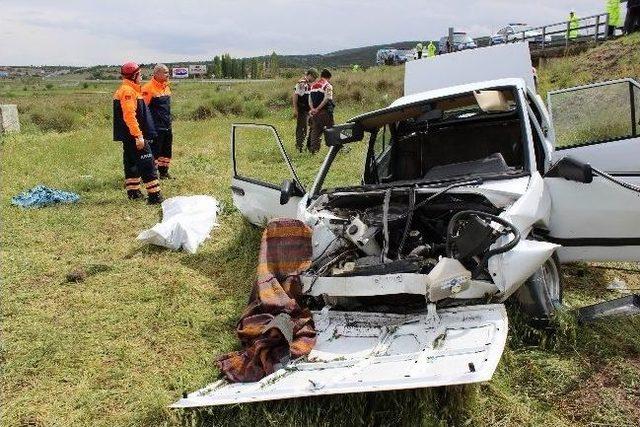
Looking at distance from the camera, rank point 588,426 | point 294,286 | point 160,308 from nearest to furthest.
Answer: point 588,426, point 294,286, point 160,308

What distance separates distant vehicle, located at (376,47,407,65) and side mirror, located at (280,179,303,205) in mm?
33237

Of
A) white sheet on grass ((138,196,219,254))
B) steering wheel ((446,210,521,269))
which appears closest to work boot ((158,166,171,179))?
white sheet on grass ((138,196,219,254))

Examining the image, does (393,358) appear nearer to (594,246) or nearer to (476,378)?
(476,378)

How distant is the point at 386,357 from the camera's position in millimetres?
3006

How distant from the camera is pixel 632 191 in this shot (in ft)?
12.5

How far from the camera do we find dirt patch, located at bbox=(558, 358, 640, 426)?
294 centimetres

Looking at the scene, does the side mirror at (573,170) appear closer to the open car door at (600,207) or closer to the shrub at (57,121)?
the open car door at (600,207)

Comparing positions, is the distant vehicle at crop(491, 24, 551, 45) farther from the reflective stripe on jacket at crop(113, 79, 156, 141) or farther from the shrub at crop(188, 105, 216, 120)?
the reflective stripe on jacket at crop(113, 79, 156, 141)

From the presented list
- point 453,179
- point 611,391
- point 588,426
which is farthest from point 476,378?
point 453,179

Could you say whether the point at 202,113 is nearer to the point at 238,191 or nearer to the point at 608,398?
the point at 238,191

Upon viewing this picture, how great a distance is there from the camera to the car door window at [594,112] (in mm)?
5258

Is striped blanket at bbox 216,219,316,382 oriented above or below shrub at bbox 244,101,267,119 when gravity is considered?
below

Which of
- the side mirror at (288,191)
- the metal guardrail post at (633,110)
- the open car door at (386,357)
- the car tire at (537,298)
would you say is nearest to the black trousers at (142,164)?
the side mirror at (288,191)

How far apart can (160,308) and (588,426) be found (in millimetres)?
3163
